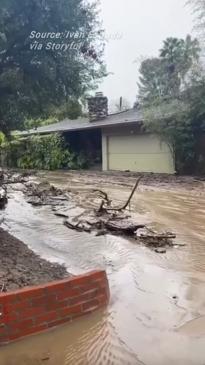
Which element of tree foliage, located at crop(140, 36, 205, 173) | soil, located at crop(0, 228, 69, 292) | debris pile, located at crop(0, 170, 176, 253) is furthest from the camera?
tree foliage, located at crop(140, 36, 205, 173)

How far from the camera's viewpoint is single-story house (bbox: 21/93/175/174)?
80.8 ft

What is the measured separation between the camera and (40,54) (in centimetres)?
812

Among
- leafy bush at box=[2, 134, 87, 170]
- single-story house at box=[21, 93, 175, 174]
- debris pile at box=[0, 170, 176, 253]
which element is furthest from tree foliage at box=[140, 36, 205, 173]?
leafy bush at box=[2, 134, 87, 170]

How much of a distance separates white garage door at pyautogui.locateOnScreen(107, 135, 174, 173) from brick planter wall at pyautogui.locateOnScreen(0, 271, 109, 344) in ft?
63.9

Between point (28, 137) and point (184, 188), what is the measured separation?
1798 centimetres

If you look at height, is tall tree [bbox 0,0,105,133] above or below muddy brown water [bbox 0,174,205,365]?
above

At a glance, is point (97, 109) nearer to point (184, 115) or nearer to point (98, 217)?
point (184, 115)

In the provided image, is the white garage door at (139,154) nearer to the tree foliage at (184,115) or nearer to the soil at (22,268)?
the tree foliage at (184,115)

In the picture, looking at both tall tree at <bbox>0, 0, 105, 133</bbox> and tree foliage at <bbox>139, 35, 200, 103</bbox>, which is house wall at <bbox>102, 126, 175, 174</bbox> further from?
tall tree at <bbox>0, 0, 105, 133</bbox>

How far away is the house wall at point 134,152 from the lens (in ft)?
79.6

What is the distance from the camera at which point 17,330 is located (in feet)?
13.4

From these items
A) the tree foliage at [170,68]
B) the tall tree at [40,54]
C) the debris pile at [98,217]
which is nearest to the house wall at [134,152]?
the tree foliage at [170,68]

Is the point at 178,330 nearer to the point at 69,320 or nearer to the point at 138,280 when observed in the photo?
the point at 69,320

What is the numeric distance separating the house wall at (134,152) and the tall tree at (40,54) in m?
14.8
